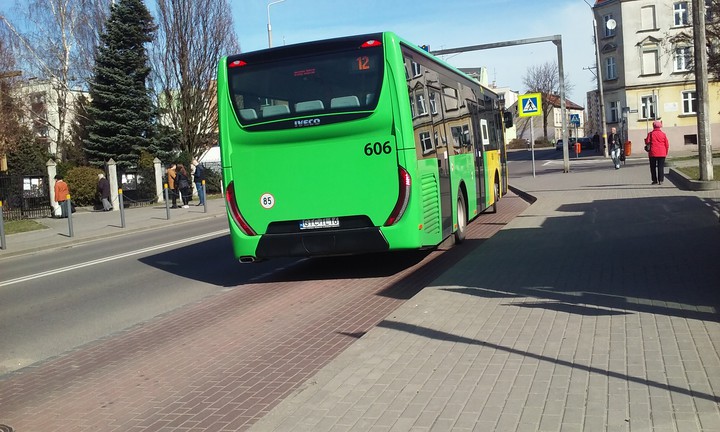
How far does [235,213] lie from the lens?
1005 centimetres

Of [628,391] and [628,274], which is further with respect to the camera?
[628,274]

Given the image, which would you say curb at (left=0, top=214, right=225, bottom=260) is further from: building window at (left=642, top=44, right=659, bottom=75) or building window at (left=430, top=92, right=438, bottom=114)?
building window at (left=642, top=44, right=659, bottom=75)

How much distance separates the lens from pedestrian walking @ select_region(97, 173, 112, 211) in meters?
31.2

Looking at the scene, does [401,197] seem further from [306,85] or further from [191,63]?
[191,63]

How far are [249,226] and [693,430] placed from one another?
7029mm

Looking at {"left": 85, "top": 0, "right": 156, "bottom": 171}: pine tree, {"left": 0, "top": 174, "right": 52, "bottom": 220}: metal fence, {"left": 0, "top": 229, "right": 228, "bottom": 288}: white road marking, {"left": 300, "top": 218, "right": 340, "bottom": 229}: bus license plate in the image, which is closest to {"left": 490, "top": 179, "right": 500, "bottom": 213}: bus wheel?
{"left": 0, "top": 229, "right": 228, "bottom": 288}: white road marking

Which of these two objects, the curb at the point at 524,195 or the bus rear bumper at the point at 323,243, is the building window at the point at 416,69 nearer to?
the bus rear bumper at the point at 323,243

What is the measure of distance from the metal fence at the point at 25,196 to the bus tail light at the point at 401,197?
23.6 metres

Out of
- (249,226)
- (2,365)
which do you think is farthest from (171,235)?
(2,365)

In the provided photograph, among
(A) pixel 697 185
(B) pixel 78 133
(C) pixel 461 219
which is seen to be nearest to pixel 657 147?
(A) pixel 697 185

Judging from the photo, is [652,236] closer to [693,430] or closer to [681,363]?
[681,363]

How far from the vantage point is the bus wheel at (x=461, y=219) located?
12672 mm

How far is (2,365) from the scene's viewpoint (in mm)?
7160

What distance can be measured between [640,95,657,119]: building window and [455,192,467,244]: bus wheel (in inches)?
1932
